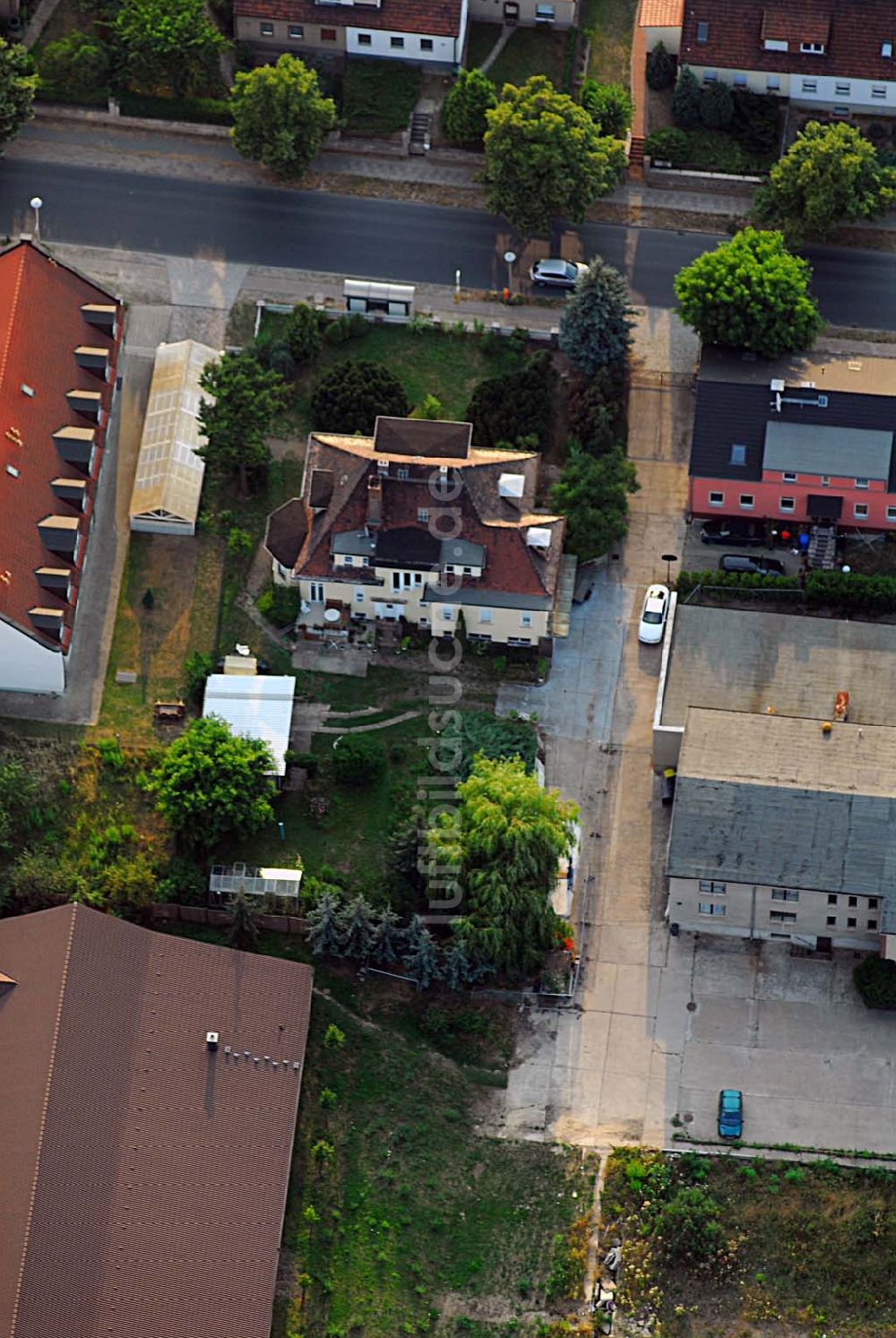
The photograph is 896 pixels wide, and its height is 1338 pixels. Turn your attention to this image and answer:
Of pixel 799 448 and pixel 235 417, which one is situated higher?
pixel 799 448

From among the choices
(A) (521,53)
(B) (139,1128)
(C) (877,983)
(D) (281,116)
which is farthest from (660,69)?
(B) (139,1128)

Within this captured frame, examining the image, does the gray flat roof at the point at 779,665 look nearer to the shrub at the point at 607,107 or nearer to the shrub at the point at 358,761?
the shrub at the point at 358,761

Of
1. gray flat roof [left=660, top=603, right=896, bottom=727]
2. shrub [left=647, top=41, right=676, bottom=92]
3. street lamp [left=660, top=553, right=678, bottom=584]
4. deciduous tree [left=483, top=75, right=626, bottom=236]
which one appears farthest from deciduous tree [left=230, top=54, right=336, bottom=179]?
gray flat roof [left=660, top=603, right=896, bottom=727]

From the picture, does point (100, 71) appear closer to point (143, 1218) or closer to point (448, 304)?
point (448, 304)

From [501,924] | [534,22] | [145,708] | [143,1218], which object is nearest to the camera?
[143,1218]

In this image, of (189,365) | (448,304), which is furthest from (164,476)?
(448,304)

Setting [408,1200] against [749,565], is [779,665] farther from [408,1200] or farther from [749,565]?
[408,1200]

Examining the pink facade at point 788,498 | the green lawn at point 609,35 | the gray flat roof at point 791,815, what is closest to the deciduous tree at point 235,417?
the pink facade at point 788,498
